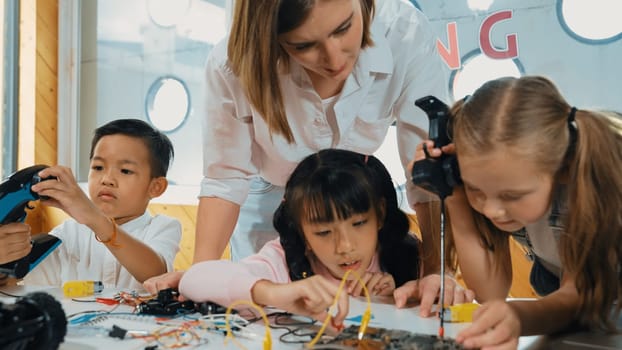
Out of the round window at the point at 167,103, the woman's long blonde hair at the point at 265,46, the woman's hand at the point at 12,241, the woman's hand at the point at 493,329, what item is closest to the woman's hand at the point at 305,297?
the woman's hand at the point at 493,329

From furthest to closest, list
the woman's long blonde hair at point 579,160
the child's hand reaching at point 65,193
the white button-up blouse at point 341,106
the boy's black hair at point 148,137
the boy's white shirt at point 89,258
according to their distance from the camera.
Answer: the boy's black hair at point 148,137
the boy's white shirt at point 89,258
the white button-up blouse at point 341,106
the child's hand reaching at point 65,193
the woman's long blonde hair at point 579,160

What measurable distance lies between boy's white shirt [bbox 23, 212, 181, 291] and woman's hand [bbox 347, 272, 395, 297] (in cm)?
49

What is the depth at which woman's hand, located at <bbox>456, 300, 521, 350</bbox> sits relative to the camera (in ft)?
2.31

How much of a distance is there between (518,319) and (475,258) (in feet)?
1.09


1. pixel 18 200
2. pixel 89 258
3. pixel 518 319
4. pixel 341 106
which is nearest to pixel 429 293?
pixel 518 319

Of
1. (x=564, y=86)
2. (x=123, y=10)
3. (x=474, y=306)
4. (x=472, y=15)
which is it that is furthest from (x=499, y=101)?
(x=123, y=10)

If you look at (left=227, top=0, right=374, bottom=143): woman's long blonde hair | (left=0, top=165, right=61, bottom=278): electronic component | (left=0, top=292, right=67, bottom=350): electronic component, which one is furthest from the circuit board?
(left=0, top=165, right=61, bottom=278): electronic component

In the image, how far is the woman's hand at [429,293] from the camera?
38.2 inches

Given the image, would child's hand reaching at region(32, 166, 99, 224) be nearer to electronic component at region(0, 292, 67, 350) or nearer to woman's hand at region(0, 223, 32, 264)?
woman's hand at region(0, 223, 32, 264)

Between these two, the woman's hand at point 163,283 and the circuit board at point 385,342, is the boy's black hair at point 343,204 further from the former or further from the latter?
the circuit board at point 385,342

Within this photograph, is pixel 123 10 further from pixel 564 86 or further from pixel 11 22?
pixel 564 86

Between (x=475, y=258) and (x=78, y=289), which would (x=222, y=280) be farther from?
(x=475, y=258)

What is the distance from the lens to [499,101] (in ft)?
3.02

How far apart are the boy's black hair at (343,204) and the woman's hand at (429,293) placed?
0.19 metres
